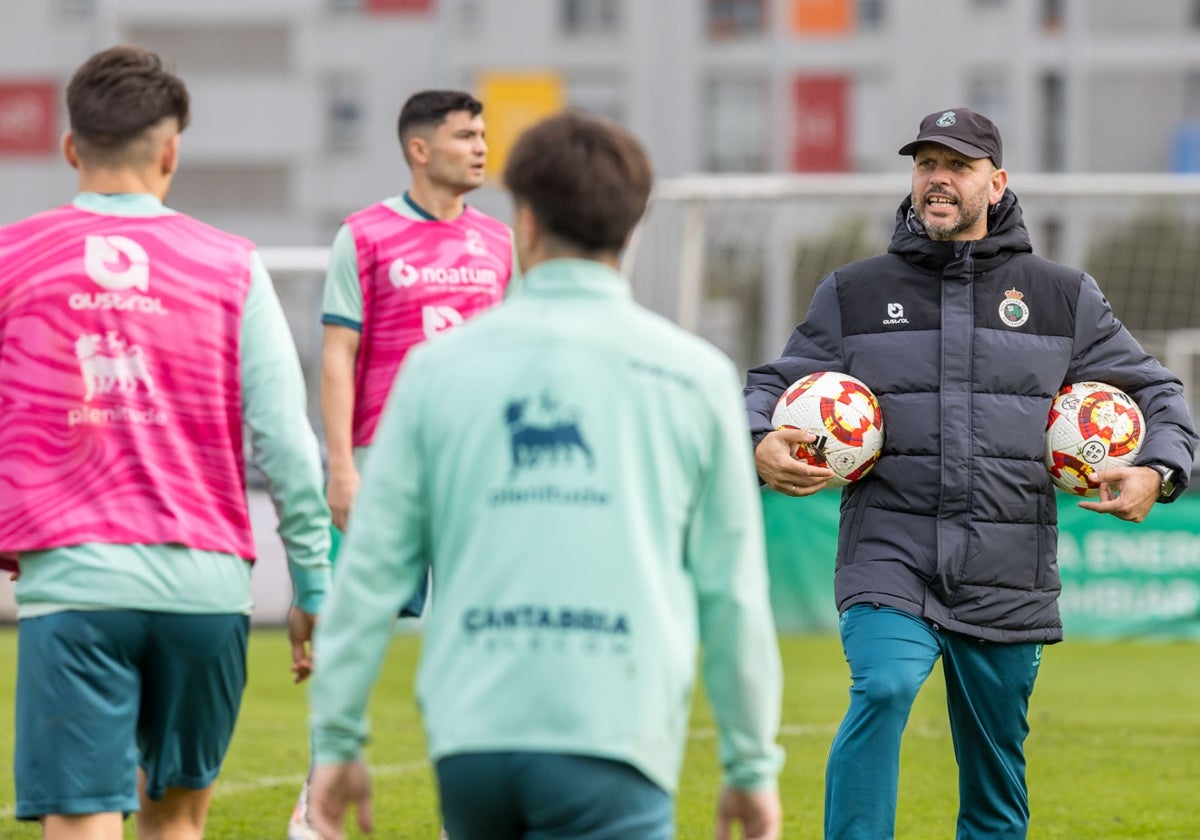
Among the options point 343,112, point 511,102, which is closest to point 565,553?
point 511,102

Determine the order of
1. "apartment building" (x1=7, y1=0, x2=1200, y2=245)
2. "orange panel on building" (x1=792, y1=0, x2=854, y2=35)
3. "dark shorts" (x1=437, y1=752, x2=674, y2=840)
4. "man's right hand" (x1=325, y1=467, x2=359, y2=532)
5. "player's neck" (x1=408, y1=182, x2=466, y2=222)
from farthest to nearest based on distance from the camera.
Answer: "orange panel on building" (x1=792, y1=0, x2=854, y2=35)
"apartment building" (x1=7, y1=0, x2=1200, y2=245)
"player's neck" (x1=408, y1=182, x2=466, y2=222)
"man's right hand" (x1=325, y1=467, x2=359, y2=532)
"dark shorts" (x1=437, y1=752, x2=674, y2=840)

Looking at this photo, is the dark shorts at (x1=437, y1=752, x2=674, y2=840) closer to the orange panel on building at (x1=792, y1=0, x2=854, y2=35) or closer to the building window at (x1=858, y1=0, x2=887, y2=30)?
the orange panel on building at (x1=792, y1=0, x2=854, y2=35)

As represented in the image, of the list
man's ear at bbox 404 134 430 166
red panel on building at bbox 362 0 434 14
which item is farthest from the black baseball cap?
red panel on building at bbox 362 0 434 14

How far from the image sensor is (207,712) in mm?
4484

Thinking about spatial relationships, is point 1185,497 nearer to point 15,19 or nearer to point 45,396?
point 45,396

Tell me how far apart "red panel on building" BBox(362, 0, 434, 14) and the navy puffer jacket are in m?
41.5

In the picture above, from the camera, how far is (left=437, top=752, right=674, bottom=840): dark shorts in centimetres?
327

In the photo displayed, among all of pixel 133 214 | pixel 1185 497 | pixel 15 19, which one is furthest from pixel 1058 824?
pixel 15 19

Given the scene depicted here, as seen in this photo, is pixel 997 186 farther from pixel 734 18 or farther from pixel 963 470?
pixel 734 18

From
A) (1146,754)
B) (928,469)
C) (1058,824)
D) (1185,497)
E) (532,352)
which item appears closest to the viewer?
(532,352)

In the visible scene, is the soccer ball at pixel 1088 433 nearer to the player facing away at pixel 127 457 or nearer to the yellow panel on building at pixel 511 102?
the player facing away at pixel 127 457

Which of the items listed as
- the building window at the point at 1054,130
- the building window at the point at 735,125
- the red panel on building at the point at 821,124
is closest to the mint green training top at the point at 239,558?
the building window at the point at 1054,130

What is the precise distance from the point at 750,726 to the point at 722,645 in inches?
5.8

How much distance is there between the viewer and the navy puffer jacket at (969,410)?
5.70 metres
